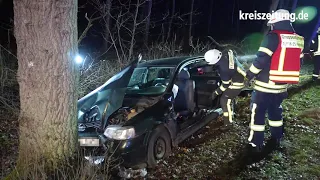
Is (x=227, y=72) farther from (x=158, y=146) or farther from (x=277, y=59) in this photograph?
(x=158, y=146)

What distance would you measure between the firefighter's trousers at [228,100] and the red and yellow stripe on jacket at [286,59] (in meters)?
1.05

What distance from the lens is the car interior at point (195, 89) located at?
190 inches

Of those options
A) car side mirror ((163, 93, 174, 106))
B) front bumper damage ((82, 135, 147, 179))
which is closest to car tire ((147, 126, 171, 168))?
front bumper damage ((82, 135, 147, 179))

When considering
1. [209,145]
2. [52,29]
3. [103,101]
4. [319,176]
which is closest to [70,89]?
[52,29]

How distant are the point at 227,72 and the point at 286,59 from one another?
0.98 m

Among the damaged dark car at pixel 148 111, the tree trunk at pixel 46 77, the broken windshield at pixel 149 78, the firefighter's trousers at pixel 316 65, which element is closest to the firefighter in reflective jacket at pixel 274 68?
the damaged dark car at pixel 148 111

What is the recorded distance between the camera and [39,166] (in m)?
2.76

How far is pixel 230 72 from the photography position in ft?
15.1

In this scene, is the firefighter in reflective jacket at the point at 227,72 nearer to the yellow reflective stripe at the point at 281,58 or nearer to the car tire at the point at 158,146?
the yellow reflective stripe at the point at 281,58

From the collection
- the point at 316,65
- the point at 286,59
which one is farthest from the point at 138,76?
the point at 316,65

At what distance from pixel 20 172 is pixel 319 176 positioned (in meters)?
3.37

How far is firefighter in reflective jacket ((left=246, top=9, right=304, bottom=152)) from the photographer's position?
3.80 metres

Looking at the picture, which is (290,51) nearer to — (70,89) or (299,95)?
(70,89)

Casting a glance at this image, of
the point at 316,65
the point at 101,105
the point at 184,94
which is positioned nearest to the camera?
the point at 101,105
